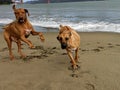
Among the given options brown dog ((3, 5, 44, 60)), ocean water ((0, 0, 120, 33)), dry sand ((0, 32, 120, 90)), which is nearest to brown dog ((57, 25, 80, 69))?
dry sand ((0, 32, 120, 90))

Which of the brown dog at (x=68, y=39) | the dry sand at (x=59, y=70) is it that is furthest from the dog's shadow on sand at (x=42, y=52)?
the brown dog at (x=68, y=39)

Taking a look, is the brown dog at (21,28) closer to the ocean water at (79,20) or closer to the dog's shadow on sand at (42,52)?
the dog's shadow on sand at (42,52)

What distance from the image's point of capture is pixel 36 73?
23.0ft

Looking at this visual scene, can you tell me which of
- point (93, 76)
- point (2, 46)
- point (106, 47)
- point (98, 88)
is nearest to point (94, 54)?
point (106, 47)

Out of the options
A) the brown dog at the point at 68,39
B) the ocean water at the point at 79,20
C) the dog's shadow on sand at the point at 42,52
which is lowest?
the ocean water at the point at 79,20

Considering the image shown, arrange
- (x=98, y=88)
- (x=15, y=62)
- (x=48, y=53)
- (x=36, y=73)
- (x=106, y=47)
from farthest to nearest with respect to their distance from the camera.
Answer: (x=106, y=47) → (x=48, y=53) → (x=15, y=62) → (x=36, y=73) → (x=98, y=88)

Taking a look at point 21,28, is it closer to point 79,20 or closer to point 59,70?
point 59,70

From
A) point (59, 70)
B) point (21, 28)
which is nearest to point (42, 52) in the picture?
point (21, 28)

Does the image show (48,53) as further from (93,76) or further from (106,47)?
(93,76)

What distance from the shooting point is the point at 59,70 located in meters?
7.10

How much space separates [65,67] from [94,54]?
1447mm

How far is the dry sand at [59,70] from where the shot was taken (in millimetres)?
6211

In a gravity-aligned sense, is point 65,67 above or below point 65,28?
below

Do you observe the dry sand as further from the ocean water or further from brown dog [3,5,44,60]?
the ocean water
